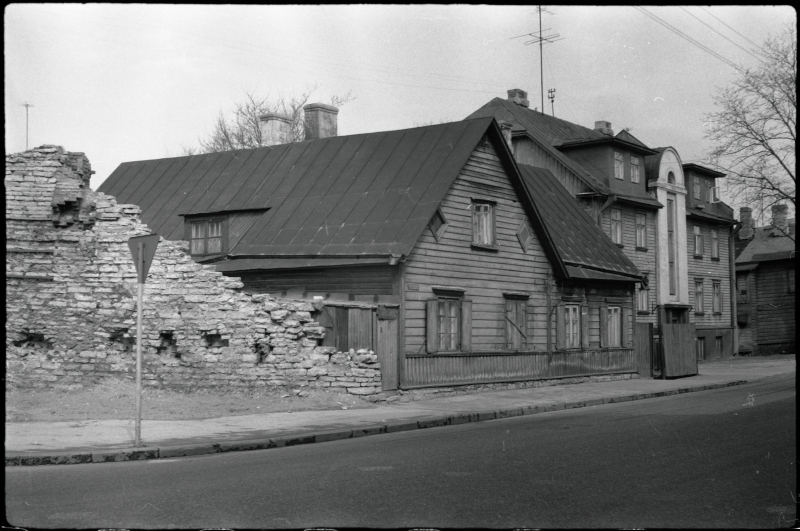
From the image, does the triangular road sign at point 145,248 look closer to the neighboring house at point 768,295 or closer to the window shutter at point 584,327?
the window shutter at point 584,327

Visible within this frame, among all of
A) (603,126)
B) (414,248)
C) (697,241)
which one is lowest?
(414,248)

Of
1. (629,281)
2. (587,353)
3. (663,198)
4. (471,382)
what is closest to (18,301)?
(471,382)

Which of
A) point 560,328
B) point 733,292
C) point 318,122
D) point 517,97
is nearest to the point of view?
point 560,328

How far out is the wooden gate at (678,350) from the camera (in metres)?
30.5

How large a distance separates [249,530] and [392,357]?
1393cm

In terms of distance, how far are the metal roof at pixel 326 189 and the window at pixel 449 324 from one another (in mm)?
2208

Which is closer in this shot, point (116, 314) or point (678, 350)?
point (116, 314)

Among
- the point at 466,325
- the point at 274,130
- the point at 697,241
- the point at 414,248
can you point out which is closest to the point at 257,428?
the point at 414,248

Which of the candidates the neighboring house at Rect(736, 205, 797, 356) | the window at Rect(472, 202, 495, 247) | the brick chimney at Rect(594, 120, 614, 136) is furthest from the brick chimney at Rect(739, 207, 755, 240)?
the window at Rect(472, 202, 495, 247)

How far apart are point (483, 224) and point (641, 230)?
59.1ft

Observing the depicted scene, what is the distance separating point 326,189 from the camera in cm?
2495

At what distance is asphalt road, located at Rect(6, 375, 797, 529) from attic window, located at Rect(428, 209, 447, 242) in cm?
929

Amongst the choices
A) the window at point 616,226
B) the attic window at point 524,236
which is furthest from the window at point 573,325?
the window at point 616,226

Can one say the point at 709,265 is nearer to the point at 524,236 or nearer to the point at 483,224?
the point at 524,236
